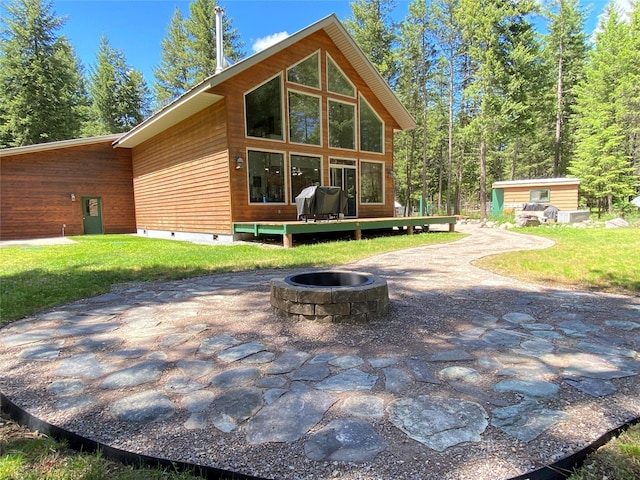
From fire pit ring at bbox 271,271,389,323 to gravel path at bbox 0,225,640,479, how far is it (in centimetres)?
12

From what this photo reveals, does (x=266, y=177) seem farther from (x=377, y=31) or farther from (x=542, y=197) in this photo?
(x=377, y=31)

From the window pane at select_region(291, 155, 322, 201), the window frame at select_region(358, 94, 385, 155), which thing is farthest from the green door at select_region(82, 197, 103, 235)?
the window frame at select_region(358, 94, 385, 155)

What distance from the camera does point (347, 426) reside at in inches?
62.7

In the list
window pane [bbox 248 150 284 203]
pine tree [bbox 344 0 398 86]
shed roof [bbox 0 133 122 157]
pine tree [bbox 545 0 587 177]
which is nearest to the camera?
window pane [bbox 248 150 284 203]

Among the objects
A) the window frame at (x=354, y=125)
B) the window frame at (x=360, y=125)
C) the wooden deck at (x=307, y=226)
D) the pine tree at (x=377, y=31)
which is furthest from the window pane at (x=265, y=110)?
the pine tree at (x=377, y=31)

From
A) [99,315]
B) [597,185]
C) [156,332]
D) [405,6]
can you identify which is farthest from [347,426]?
[405,6]

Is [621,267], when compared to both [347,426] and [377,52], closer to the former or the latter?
[347,426]

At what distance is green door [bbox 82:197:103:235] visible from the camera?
588 inches

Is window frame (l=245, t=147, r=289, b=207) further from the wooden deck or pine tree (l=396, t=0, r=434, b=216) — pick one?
pine tree (l=396, t=0, r=434, b=216)

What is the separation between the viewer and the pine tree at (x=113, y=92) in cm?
2338

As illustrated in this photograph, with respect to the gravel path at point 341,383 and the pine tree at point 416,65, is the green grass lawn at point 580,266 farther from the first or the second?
the pine tree at point 416,65

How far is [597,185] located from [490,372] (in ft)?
72.1

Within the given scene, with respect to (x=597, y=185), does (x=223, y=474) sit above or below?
below

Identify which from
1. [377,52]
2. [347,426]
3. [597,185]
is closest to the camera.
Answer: [347,426]
